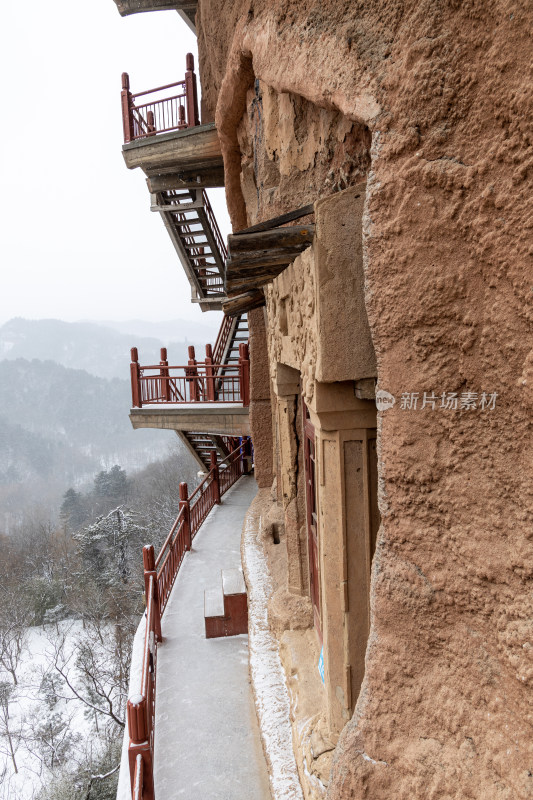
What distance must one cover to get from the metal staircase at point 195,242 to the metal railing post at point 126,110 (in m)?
1.20

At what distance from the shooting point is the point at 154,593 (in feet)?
20.4

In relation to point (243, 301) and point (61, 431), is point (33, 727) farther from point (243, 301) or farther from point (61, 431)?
point (61, 431)

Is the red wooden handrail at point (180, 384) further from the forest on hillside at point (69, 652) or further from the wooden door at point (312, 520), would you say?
the forest on hillside at point (69, 652)

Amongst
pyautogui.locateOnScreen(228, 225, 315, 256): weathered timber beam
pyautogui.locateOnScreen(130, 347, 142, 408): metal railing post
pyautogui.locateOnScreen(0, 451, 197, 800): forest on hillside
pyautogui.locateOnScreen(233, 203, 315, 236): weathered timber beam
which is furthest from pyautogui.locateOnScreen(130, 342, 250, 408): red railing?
pyautogui.locateOnScreen(0, 451, 197, 800): forest on hillside

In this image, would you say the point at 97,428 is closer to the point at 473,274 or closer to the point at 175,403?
the point at 175,403

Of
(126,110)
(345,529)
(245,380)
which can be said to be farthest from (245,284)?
(126,110)

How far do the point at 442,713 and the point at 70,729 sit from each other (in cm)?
2073

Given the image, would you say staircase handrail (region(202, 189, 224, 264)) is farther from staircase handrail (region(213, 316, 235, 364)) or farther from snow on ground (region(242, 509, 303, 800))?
snow on ground (region(242, 509, 303, 800))

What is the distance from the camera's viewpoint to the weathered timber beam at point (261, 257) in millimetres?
2887

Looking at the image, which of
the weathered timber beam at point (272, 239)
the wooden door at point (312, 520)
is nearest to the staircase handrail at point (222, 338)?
the wooden door at point (312, 520)

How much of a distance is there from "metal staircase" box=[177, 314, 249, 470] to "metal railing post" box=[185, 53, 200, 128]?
4.02m

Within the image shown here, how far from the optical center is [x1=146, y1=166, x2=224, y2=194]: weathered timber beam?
9.34 m

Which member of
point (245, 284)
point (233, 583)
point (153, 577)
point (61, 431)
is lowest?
point (61, 431)

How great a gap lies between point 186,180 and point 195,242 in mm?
1855
